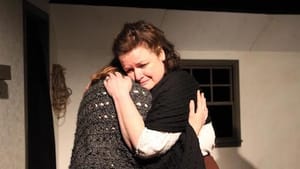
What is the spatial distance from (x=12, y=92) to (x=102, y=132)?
922 mm

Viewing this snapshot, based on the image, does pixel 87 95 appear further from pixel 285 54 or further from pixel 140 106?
pixel 285 54

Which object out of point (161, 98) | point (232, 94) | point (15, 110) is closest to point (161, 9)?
point (232, 94)

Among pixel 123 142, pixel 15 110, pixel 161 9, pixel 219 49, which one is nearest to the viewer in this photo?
pixel 123 142

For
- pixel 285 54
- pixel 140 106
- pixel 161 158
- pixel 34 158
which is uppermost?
pixel 285 54

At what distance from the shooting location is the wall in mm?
2947

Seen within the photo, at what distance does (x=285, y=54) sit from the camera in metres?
3.50

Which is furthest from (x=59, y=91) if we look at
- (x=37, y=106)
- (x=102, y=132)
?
(x=102, y=132)

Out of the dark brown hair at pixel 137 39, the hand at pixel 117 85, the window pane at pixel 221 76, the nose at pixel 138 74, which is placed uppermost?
the dark brown hair at pixel 137 39

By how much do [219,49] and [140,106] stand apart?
7.58 feet

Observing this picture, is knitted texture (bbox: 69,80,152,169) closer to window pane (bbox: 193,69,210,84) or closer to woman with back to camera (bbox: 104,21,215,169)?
woman with back to camera (bbox: 104,21,215,169)

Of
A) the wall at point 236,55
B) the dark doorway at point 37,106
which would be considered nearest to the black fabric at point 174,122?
the dark doorway at point 37,106

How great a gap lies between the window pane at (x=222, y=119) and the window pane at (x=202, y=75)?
225mm

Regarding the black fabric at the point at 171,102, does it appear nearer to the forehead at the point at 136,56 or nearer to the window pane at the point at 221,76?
the forehead at the point at 136,56

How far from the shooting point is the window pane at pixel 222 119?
351 centimetres
